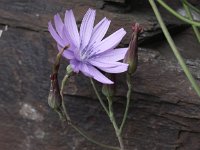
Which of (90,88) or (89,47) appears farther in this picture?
(90,88)

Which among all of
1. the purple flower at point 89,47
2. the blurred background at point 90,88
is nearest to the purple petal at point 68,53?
the purple flower at point 89,47

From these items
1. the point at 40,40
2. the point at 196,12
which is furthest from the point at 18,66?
the point at 196,12

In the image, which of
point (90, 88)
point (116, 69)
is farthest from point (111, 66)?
point (90, 88)

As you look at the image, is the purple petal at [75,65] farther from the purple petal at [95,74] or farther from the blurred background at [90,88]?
the blurred background at [90,88]

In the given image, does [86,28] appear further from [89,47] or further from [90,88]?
[90,88]

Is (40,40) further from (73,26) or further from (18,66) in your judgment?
(73,26)

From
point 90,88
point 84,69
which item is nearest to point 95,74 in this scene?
point 84,69

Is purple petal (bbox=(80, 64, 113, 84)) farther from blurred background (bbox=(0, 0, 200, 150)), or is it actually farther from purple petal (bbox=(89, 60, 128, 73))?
blurred background (bbox=(0, 0, 200, 150))
